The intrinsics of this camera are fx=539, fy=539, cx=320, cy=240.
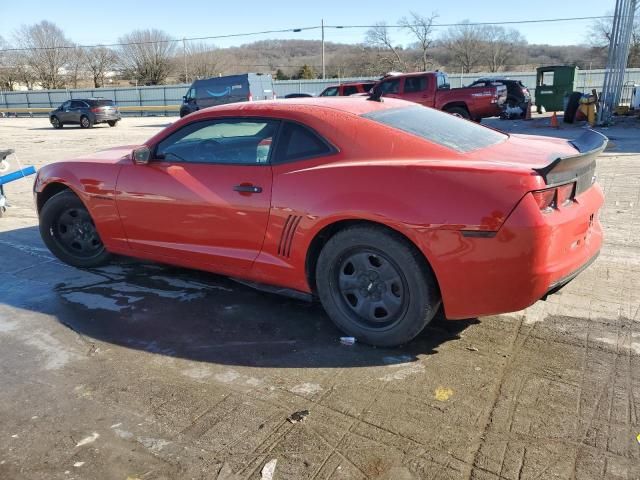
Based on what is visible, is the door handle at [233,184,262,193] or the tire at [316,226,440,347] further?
the door handle at [233,184,262,193]

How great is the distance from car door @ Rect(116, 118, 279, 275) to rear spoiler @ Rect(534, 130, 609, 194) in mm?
1702

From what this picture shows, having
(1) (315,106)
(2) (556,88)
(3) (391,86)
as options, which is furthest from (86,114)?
(1) (315,106)

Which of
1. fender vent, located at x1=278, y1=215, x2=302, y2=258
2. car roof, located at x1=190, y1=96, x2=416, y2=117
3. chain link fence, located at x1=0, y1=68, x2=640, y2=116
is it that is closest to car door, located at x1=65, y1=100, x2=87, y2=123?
chain link fence, located at x1=0, y1=68, x2=640, y2=116

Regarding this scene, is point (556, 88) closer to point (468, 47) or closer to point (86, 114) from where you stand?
point (86, 114)

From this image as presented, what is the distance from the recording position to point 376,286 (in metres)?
3.33

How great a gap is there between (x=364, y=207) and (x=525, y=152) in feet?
3.89

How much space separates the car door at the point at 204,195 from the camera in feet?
12.0

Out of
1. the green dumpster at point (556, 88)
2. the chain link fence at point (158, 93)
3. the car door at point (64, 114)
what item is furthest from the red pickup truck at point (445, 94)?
the car door at point (64, 114)

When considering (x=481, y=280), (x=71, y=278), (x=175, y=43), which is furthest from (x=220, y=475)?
(x=175, y=43)

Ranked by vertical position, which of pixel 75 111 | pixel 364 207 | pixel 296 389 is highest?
pixel 364 207

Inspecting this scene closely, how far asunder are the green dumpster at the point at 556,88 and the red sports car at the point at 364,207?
20.6 m

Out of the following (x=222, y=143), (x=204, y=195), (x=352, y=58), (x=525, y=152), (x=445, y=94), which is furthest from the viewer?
(x=352, y=58)

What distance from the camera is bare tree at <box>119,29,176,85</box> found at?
66312 mm

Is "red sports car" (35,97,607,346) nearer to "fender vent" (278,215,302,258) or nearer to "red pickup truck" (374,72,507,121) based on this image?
"fender vent" (278,215,302,258)
